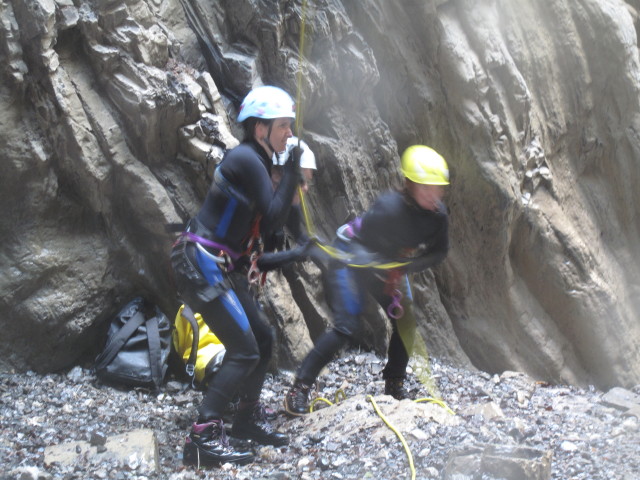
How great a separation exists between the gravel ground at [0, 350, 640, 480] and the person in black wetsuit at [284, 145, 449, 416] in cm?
42

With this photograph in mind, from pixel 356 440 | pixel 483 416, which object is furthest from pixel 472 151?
pixel 356 440

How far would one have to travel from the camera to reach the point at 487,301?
748 centimetres

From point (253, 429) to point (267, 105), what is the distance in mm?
1946

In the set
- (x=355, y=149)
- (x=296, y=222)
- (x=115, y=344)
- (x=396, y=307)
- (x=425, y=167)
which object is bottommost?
(x=115, y=344)

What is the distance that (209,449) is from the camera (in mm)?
3639

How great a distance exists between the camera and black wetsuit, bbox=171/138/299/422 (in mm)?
3561

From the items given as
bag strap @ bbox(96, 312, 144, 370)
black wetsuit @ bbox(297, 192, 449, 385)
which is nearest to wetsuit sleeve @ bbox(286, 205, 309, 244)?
black wetsuit @ bbox(297, 192, 449, 385)

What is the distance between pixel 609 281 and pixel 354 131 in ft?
13.0

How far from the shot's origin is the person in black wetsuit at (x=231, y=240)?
11.7ft

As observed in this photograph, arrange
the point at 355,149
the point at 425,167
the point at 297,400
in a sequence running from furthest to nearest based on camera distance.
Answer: the point at 355,149, the point at 297,400, the point at 425,167

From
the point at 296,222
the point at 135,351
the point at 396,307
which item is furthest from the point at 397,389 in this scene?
the point at 135,351

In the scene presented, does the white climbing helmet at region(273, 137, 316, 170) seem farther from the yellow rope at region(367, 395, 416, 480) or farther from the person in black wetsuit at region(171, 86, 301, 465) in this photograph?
the yellow rope at region(367, 395, 416, 480)

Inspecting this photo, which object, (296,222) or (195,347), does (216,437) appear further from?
(296,222)

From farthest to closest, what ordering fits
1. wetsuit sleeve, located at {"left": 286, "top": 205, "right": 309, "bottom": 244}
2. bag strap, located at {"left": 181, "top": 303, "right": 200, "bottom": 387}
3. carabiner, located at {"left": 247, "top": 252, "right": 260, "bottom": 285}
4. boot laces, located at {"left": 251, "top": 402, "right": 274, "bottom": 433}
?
bag strap, located at {"left": 181, "top": 303, "right": 200, "bottom": 387}, wetsuit sleeve, located at {"left": 286, "top": 205, "right": 309, "bottom": 244}, boot laces, located at {"left": 251, "top": 402, "right": 274, "bottom": 433}, carabiner, located at {"left": 247, "top": 252, "right": 260, "bottom": 285}
